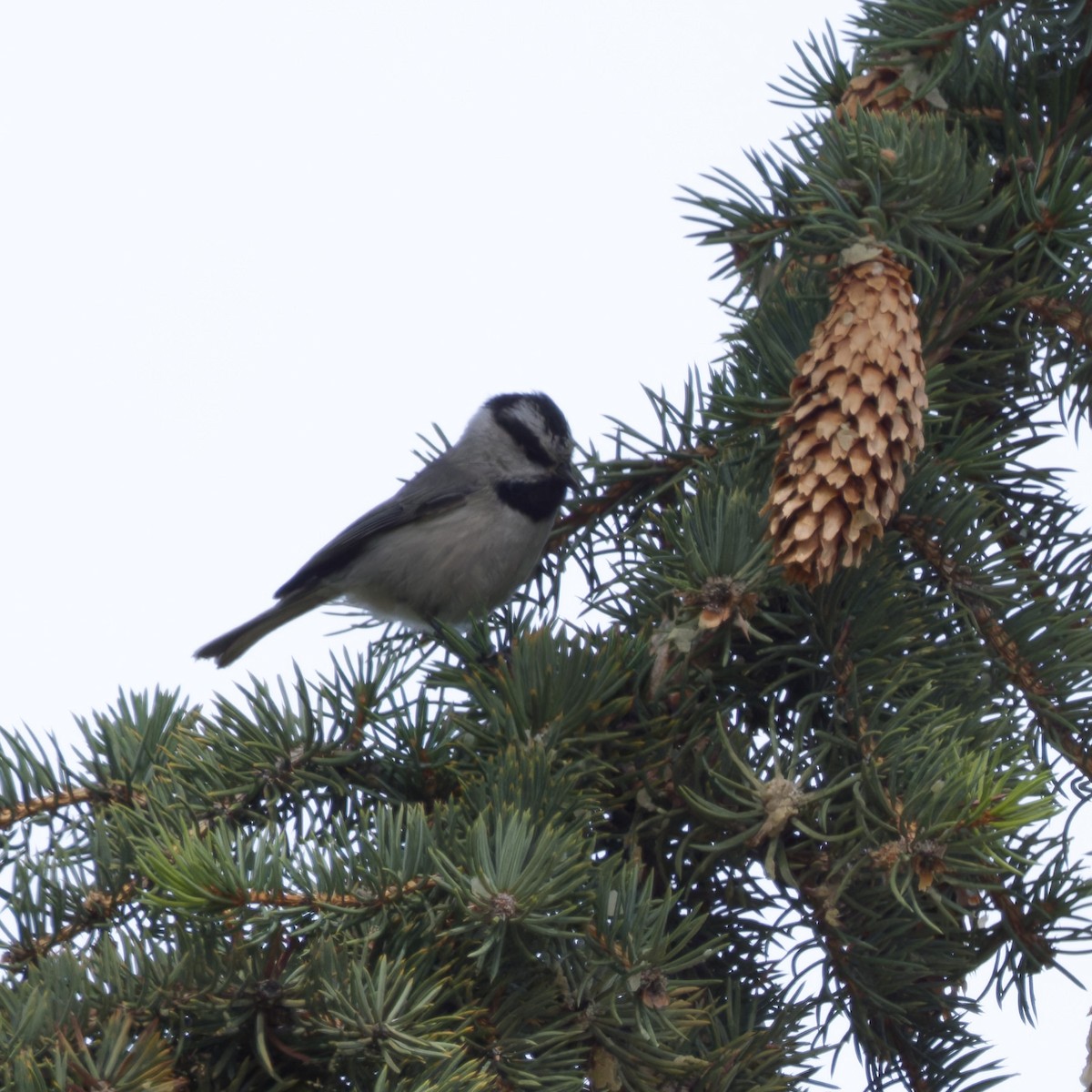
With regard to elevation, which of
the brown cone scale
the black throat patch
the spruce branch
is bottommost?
the spruce branch

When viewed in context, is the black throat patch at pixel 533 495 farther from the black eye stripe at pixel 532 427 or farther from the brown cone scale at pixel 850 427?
the brown cone scale at pixel 850 427

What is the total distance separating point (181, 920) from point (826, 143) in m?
1.24

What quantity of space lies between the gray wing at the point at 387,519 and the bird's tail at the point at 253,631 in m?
0.05

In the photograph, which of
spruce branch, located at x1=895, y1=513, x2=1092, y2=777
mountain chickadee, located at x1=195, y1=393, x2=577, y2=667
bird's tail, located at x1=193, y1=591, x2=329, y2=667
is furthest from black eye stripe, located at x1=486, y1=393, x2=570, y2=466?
spruce branch, located at x1=895, y1=513, x2=1092, y2=777

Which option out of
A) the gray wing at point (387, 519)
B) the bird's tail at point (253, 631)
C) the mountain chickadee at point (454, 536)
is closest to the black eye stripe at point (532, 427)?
the mountain chickadee at point (454, 536)

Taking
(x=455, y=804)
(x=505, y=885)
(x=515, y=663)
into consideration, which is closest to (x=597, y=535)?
(x=515, y=663)

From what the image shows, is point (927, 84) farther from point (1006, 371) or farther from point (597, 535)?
point (597, 535)

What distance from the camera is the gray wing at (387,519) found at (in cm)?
386

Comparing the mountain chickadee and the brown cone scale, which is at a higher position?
the mountain chickadee

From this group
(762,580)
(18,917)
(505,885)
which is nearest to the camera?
(505,885)

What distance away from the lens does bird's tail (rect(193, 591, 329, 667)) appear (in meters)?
3.94

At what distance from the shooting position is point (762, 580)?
5.20 ft

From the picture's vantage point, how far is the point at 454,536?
3680 millimetres

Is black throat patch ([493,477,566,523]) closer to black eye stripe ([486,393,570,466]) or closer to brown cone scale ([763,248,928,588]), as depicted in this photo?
black eye stripe ([486,393,570,466])
